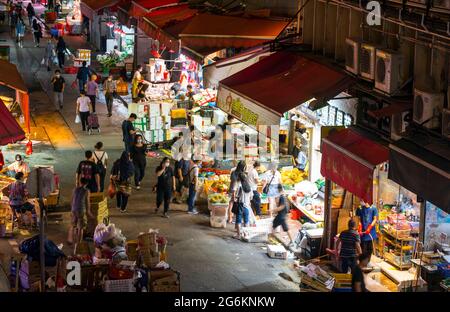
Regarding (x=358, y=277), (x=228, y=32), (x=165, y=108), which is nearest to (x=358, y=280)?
(x=358, y=277)

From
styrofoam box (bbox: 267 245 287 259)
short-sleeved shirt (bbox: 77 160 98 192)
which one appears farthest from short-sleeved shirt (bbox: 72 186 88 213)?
styrofoam box (bbox: 267 245 287 259)

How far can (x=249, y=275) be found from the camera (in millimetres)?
18328

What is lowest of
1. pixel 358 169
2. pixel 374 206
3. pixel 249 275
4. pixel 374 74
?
pixel 249 275

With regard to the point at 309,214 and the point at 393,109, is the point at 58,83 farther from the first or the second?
the point at 393,109

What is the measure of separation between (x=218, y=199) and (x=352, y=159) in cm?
535

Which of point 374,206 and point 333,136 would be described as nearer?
point 333,136

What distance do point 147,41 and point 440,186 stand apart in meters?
26.3

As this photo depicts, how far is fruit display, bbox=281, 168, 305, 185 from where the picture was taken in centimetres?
2334

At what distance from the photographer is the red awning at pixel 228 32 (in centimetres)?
2320

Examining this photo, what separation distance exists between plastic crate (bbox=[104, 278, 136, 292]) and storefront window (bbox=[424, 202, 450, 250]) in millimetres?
5418

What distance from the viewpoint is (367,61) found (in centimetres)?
1653
